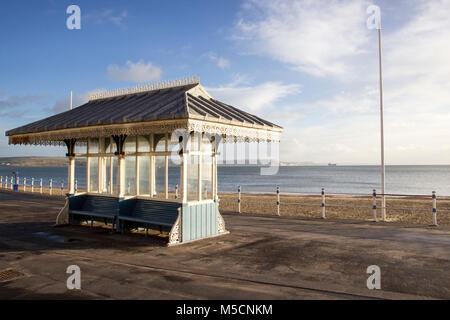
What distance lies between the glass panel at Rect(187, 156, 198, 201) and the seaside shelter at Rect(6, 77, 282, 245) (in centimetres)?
3

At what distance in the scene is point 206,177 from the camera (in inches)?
438

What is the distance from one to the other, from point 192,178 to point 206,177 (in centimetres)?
62

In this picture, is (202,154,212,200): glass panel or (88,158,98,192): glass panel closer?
(202,154,212,200): glass panel

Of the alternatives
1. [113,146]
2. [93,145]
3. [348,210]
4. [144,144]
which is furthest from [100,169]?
[348,210]

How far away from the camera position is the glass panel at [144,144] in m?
11.6

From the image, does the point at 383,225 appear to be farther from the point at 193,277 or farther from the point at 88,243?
the point at 88,243

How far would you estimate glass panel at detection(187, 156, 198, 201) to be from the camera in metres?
10.5

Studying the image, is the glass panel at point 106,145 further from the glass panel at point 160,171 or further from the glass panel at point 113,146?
the glass panel at point 160,171

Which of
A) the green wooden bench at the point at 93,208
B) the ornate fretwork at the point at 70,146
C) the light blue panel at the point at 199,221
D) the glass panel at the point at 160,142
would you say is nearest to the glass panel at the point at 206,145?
the glass panel at the point at 160,142

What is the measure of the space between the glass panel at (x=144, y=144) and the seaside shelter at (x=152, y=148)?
3cm

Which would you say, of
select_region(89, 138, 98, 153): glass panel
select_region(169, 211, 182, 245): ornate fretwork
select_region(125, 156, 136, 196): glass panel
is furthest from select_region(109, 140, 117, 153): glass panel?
select_region(169, 211, 182, 245): ornate fretwork

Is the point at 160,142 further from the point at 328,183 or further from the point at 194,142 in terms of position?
the point at 328,183

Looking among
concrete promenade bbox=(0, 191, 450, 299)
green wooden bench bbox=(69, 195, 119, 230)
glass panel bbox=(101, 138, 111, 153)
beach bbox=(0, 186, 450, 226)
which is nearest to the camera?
concrete promenade bbox=(0, 191, 450, 299)

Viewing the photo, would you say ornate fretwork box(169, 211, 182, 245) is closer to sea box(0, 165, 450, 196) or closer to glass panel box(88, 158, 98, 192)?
glass panel box(88, 158, 98, 192)
